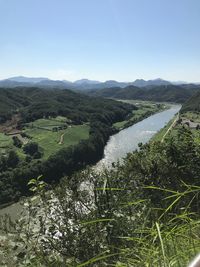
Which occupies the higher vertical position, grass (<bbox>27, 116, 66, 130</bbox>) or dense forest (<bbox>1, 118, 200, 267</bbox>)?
dense forest (<bbox>1, 118, 200, 267</bbox>)

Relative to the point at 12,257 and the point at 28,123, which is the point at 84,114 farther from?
the point at 12,257

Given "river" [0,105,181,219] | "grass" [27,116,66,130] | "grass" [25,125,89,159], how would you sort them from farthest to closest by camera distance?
"grass" [27,116,66,130]
"grass" [25,125,89,159]
"river" [0,105,181,219]

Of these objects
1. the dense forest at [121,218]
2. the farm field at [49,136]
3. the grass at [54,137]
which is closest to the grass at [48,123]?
the farm field at [49,136]

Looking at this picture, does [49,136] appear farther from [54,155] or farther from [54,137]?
[54,155]

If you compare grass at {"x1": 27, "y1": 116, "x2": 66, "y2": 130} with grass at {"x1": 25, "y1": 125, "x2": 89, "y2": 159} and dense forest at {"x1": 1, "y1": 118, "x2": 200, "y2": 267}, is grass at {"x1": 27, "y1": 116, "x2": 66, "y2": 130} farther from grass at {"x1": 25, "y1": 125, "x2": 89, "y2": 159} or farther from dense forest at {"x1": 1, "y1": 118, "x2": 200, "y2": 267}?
dense forest at {"x1": 1, "y1": 118, "x2": 200, "y2": 267}

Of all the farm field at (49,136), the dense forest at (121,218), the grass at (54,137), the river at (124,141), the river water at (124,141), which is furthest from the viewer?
the grass at (54,137)

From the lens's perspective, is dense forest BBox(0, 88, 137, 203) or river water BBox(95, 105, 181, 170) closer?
dense forest BBox(0, 88, 137, 203)

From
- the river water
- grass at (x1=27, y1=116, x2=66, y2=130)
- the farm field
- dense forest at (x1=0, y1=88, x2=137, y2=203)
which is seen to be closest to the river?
the river water

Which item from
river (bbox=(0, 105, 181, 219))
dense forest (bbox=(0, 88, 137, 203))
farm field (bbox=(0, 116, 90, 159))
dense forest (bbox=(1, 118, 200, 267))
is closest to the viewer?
dense forest (bbox=(1, 118, 200, 267))

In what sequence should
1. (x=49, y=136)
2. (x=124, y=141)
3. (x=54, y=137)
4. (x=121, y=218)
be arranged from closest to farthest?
(x=121, y=218), (x=124, y=141), (x=54, y=137), (x=49, y=136)

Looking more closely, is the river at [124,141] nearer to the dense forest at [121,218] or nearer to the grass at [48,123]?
the grass at [48,123]

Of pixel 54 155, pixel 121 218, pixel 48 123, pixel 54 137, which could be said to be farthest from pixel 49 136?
pixel 121 218
